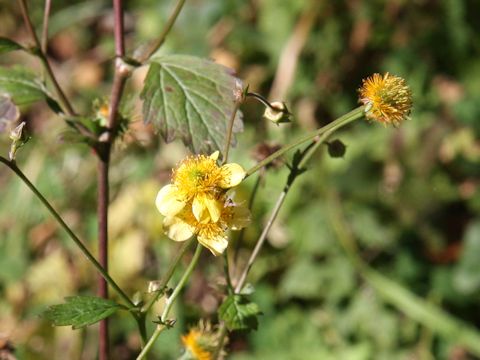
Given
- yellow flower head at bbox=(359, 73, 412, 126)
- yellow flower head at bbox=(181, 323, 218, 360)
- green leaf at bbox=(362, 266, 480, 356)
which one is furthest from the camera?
green leaf at bbox=(362, 266, 480, 356)

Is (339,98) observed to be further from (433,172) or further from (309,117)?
(433,172)

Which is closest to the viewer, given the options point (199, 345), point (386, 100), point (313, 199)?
point (386, 100)

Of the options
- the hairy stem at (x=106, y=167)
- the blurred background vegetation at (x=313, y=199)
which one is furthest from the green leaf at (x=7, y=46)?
the blurred background vegetation at (x=313, y=199)

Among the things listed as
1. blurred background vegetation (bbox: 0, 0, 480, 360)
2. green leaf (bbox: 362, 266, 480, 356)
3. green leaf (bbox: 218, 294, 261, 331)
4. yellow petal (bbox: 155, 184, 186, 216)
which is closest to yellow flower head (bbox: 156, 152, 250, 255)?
yellow petal (bbox: 155, 184, 186, 216)

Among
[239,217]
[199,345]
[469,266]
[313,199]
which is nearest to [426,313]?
[469,266]

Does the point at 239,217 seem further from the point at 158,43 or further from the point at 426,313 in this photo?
the point at 426,313

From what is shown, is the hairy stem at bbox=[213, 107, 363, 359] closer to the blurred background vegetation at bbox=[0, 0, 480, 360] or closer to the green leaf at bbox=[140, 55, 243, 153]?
the green leaf at bbox=[140, 55, 243, 153]
